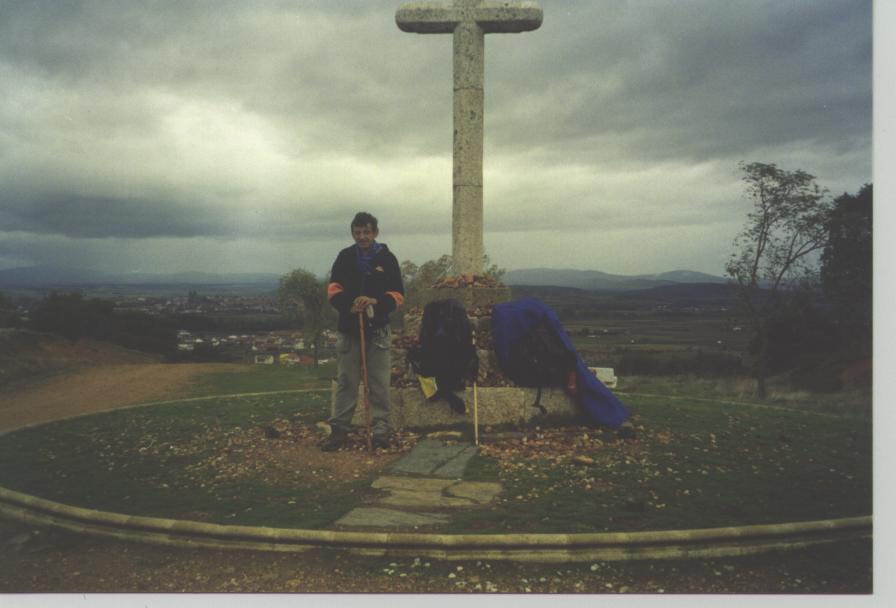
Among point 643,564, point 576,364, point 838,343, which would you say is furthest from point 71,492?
point 838,343

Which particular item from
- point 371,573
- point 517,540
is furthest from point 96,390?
point 517,540

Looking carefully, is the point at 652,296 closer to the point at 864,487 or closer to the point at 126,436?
the point at 864,487

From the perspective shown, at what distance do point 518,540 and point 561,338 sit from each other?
11.7 ft

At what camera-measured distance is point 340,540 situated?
13.3ft

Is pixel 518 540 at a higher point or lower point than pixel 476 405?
lower

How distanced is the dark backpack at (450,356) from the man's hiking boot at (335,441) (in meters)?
1.15

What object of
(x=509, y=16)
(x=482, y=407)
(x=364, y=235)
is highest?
(x=509, y=16)

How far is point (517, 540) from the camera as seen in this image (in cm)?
395

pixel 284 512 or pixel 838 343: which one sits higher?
pixel 838 343

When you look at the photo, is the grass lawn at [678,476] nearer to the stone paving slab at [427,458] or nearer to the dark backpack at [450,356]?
the stone paving slab at [427,458]

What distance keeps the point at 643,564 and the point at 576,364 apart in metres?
3.44

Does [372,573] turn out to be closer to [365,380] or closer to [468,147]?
[365,380]

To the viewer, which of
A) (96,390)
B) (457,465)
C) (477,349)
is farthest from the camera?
(96,390)

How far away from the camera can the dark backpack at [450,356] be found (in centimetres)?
709
